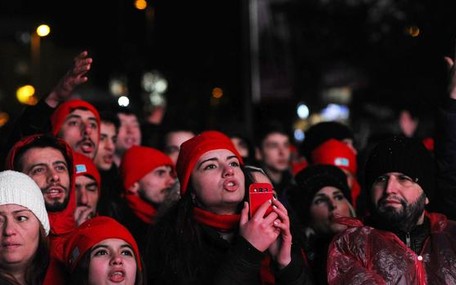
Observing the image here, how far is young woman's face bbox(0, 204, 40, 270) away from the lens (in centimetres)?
502

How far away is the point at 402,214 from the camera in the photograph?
17.4ft

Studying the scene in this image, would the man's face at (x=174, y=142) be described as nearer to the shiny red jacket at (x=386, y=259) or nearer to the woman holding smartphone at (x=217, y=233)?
the woman holding smartphone at (x=217, y=233)

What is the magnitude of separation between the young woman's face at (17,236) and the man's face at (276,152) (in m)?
4.65

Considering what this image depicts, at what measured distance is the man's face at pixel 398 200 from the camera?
5309mm

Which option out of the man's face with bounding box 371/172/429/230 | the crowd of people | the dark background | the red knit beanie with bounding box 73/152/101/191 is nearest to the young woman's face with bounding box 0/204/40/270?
the crowd of people

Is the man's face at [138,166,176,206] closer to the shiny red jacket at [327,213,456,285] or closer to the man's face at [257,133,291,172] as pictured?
the man's face at [257,133,291,172]

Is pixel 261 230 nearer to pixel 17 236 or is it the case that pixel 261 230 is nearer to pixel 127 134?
pixel 17 236

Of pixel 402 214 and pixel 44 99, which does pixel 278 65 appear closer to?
pixel 44 99

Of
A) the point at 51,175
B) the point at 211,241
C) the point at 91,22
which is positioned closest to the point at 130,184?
the point at 51,175

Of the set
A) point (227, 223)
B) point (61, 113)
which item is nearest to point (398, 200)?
point (227, 223)

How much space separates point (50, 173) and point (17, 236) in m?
1.06

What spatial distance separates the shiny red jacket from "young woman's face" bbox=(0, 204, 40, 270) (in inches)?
63.8

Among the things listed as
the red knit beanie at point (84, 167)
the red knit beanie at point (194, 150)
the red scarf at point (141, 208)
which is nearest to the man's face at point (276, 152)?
the red scarf at point (141, 208)

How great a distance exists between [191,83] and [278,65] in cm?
380
